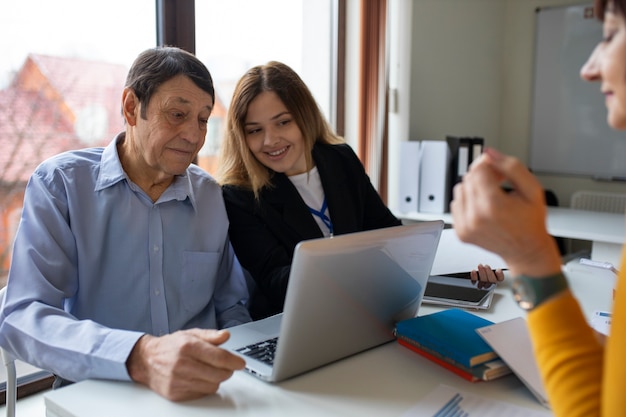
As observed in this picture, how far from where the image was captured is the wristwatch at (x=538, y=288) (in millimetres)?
682

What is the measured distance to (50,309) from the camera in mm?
1116

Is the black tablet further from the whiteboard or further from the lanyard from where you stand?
the whiteboard

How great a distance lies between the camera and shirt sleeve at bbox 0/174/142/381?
39.1 inches

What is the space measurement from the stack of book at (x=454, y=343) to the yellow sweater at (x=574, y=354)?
0.89 feet

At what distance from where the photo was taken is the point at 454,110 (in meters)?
3.69

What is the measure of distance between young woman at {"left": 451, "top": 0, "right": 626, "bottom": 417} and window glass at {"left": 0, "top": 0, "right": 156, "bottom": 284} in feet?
5.28

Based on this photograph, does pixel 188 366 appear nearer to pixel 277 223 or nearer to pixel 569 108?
pixel 277 223

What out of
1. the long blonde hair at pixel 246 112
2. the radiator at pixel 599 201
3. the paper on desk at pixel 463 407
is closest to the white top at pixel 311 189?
the long blonde hair at pixel 246 112

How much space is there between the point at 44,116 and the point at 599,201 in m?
3.25

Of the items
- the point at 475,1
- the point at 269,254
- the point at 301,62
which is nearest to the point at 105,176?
the point at 269,254

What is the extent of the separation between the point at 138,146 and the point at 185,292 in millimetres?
385

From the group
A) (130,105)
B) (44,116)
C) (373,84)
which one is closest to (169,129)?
(130,105)

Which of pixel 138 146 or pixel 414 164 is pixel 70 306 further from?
pixel 414 164

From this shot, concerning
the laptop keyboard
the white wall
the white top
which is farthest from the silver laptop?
the white wall
